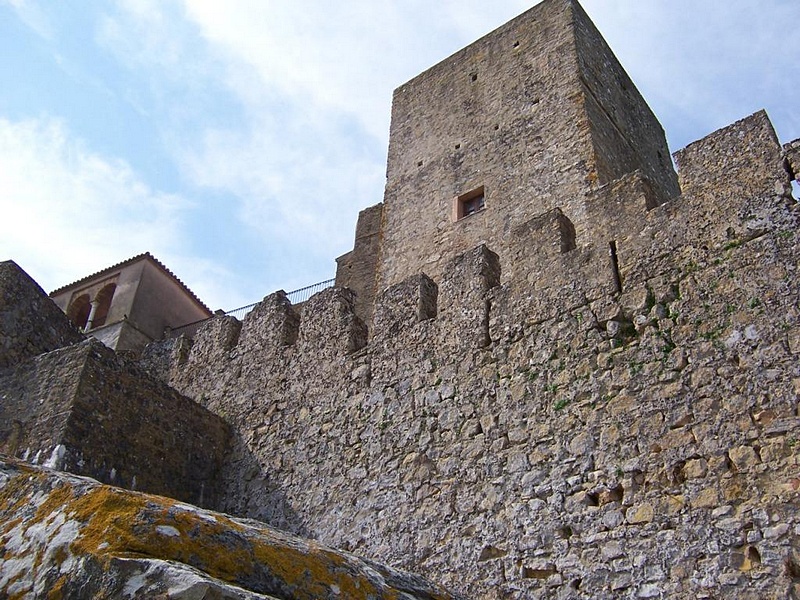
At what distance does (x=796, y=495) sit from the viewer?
4.87 m

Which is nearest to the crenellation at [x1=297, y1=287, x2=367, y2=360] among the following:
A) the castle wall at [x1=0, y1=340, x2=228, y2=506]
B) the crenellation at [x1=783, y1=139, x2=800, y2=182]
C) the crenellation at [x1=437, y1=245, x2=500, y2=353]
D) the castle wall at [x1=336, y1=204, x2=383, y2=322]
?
the crenellation at [x1=437, y1=245, x2=500, y2=353]

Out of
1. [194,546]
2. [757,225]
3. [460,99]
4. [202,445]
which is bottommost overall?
[194,546]

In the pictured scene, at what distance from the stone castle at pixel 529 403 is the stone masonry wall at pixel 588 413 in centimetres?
2

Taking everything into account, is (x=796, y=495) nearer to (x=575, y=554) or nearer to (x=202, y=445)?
(x=575, y=554)

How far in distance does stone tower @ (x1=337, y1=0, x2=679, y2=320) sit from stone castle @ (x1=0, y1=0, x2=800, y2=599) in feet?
1.31

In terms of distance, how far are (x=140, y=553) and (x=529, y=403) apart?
14.7ft

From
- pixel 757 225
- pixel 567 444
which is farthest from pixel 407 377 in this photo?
pixel 757 225

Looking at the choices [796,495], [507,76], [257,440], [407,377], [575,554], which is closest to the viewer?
[796,495]

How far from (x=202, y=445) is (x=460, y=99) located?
8.02 metres

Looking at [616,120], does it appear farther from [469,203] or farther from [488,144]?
[469,203]

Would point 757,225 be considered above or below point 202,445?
above

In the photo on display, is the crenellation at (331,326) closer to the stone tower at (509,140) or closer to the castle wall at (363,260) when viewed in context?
the stone tower at (509,140)

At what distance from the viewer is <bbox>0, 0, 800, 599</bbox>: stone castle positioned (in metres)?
5.33

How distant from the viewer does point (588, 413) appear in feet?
20.4
